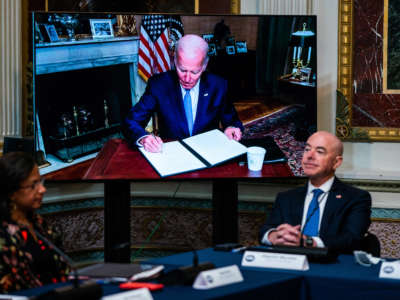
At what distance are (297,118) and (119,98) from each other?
134 cm

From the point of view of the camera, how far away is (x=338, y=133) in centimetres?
512

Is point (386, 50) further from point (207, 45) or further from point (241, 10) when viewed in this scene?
point (207, 45)

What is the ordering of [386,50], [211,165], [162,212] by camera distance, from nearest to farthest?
1. [211,165]
2. [386,50]
3. [162,212]

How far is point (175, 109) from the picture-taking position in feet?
14.7

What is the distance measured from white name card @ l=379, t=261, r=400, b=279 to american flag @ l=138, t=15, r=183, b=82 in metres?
2.51

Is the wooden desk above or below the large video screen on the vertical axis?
below

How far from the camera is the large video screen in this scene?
428 cm

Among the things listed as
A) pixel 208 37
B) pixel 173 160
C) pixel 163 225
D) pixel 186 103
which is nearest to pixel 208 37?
pixel 208 37

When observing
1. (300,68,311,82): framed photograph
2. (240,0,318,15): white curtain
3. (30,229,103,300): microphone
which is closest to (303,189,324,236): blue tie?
(300,68,311,82): framed photograph

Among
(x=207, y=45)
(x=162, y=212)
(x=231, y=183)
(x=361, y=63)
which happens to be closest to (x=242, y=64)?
(x=207, y=45)

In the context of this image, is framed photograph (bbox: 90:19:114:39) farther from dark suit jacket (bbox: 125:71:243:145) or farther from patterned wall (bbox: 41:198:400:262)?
patterned wall (bbox: 41:198:400:262)

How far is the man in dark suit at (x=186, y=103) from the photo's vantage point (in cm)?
442

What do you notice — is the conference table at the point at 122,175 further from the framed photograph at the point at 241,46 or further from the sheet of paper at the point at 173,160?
the framed photograph at the point at 241,46

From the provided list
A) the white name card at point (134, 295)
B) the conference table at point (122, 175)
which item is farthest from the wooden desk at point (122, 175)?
the white name card at point (134, 295)
